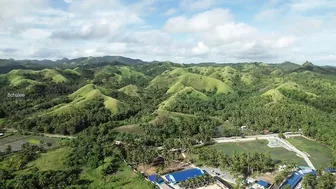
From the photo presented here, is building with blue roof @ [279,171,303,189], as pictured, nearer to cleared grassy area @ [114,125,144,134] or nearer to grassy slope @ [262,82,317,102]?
cleared grassy area @ [114,125,144,134]

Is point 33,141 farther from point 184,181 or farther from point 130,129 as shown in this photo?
point 184,181

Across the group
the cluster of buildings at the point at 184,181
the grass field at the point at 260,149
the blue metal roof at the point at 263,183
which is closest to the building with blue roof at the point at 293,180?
the blue metal roof at the point at 263,183

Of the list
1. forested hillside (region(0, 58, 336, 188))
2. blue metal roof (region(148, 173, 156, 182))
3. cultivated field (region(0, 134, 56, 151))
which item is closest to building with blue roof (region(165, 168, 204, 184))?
blue metal roof (region(148, 173, 156, 182))

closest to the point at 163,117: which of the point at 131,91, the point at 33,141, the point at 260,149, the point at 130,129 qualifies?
the point at 130,129

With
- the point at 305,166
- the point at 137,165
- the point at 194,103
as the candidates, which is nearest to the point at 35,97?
the point at 194,103

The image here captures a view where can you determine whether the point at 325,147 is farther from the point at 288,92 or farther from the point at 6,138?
the point at 6,138

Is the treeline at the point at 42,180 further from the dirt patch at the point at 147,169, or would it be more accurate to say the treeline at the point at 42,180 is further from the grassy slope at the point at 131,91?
the grassy slope at the point at 131,91
